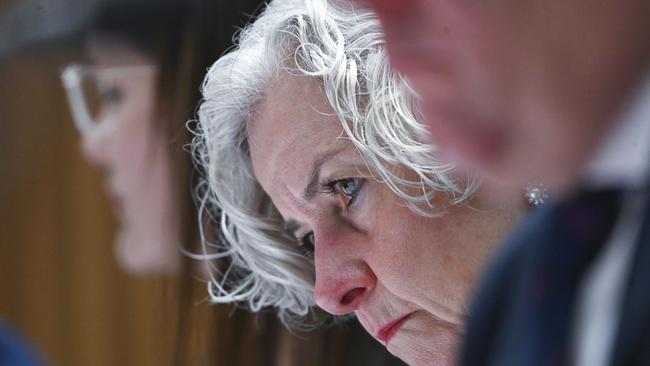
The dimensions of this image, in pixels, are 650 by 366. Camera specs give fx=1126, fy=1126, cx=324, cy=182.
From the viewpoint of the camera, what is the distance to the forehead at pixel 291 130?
1.10m

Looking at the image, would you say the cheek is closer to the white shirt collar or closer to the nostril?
the nostril

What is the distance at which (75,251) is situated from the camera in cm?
289

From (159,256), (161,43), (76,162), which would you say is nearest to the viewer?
(161,43)

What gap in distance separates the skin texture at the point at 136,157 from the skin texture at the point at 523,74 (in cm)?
95

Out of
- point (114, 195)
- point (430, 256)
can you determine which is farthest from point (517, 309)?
point (114, 195)

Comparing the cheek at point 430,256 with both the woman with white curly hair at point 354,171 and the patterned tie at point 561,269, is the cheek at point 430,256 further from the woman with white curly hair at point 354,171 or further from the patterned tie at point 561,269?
the patterned tie at point 561,269

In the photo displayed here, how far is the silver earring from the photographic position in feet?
3.03

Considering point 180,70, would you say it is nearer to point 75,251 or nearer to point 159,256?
point 159,256

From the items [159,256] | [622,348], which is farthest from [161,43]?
[622,348]

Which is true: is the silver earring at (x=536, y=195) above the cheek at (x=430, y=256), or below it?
above

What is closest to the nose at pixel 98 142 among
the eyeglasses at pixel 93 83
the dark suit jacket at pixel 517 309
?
the eyeglasses at pixel 93 83

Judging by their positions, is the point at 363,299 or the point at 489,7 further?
the point at 363,299

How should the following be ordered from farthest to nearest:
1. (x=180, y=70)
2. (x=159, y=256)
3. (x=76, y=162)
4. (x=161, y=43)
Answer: (x=76, y=162), (x=159, y=256), (x=161, y=43), (x=180, y=70)

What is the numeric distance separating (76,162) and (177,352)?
54.9 inches
